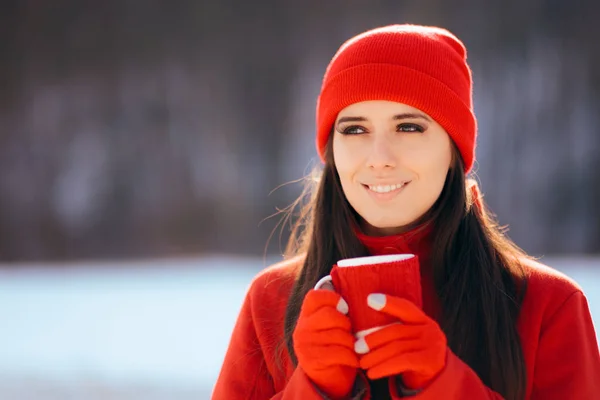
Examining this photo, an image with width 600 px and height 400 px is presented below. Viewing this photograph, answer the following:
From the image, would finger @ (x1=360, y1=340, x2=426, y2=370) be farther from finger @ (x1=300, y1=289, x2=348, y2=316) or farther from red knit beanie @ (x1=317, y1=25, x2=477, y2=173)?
red knit beanie @ (x1=317, y1=25, x2=477, y2=173)

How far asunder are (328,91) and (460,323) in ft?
1.57

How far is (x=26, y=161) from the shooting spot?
23.0 feet

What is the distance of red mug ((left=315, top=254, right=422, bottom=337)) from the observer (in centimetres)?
119

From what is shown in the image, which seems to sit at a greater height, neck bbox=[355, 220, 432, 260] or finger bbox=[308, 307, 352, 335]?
neck bbox=[355, 220, 432, 260]

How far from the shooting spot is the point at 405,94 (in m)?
1.41

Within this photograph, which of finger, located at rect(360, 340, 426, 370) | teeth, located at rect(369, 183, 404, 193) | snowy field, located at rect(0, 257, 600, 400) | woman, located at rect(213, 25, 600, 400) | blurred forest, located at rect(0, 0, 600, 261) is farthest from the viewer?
blurred forest, located at rect(0, 0, 600, 261)

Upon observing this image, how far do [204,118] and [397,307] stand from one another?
5.78 m

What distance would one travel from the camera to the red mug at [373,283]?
3.90ft

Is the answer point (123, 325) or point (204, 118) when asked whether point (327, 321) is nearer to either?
point (123, 325)

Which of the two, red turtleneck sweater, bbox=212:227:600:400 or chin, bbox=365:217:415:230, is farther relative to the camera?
chin, bbox=365:217:415:230

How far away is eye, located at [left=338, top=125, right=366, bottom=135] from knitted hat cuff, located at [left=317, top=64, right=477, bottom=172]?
1.6 inches

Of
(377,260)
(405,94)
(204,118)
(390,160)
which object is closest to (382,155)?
(390,160)

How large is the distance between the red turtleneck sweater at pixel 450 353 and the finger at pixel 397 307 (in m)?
0.09

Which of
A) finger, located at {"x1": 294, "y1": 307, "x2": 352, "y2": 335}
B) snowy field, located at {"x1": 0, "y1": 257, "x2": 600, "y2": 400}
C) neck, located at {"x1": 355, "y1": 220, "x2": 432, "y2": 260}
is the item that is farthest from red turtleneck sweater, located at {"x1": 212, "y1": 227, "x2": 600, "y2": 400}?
snowy field, located at {"x1": 0, "y1": 257, "x2": 600, "y2": 400}
